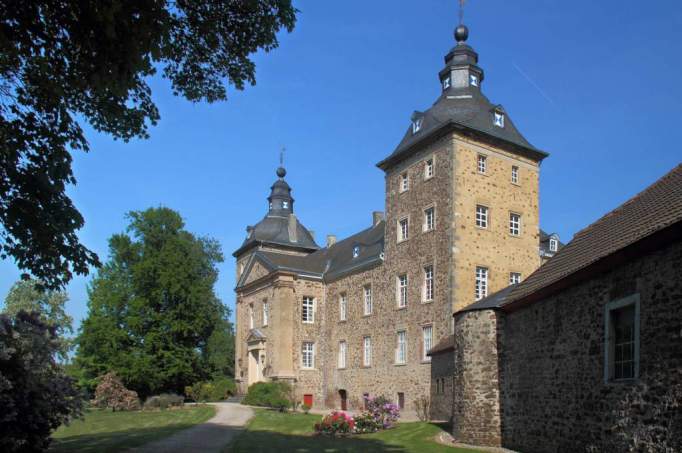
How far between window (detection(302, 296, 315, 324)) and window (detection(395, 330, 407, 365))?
9.52m

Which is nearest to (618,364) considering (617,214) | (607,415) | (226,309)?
(607,415)

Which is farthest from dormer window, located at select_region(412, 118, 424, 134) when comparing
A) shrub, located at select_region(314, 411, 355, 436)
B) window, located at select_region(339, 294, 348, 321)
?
shrub, located at select_region(314, 411, 355, 436)

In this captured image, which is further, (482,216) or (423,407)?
(482,216)

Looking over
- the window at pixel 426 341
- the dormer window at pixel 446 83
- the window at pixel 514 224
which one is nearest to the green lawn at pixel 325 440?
the window at pixel 426 341

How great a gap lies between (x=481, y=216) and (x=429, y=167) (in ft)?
10.8

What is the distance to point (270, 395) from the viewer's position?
32.7m

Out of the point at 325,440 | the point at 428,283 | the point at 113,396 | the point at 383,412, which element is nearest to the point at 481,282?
the point at 428,283

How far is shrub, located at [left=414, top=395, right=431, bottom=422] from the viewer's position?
2705cm

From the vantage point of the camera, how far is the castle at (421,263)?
2853cm

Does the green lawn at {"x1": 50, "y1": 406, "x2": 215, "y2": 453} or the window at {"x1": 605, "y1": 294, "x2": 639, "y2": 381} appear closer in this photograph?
the window at {"x1": 605, "y1": 294, "x2": 639, "y2": 381}

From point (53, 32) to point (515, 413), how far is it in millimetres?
12698

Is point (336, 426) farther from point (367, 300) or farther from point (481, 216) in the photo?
point (367, 300)

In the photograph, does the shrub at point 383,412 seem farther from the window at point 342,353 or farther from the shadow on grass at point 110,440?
the window at point 342,353

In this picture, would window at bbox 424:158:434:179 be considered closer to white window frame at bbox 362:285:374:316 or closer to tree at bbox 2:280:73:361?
white window frame at bbox 362:285:374:316
